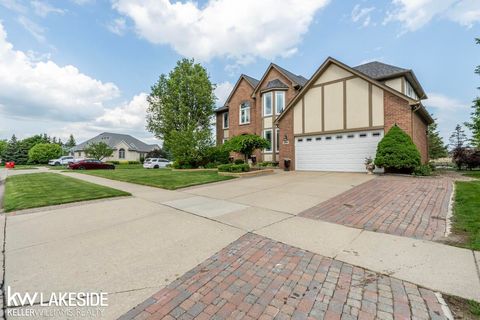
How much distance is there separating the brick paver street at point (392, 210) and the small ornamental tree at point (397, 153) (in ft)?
11.3

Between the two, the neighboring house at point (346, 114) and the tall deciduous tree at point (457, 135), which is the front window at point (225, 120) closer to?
the neighboring house at point (346, 114)

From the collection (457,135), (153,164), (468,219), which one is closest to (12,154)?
(153,164)

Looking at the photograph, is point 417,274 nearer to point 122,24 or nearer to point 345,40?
point 345,40

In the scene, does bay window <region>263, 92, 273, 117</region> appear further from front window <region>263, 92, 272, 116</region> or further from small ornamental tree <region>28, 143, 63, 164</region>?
small ornamental tree <region>28, 143, 63, 164</region>

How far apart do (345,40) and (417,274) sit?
15.5m

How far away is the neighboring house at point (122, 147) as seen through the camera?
46244 mm

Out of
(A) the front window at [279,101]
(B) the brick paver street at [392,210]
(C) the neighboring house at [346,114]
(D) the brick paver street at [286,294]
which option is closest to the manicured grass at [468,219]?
(B) the brick paver street at [392,210]

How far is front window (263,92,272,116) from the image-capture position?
20.4 meters

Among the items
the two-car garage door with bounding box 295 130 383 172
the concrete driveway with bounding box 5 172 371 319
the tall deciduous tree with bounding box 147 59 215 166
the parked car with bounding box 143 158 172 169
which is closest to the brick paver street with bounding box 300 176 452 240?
the concrete driveway with bounding box 5 172 371 319

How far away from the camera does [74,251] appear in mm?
3697

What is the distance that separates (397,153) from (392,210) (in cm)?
744

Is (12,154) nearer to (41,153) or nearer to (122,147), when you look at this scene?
(41,153)

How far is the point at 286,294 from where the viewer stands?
2521 mm

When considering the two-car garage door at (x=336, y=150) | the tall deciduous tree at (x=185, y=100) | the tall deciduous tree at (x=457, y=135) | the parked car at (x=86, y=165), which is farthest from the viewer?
the tall deciduous tree at (x=457, y=135)
